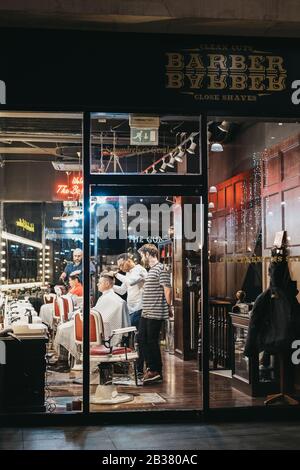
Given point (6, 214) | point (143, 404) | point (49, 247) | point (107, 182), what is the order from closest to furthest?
point (107, 182) < point (143, 404) < point (6, 214) < point (49, 247)

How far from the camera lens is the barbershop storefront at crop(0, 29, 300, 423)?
6055 mm

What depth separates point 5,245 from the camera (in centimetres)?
686

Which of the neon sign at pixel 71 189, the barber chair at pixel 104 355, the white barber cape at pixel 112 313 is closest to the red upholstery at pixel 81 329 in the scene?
the barber chair at pixel 104 355

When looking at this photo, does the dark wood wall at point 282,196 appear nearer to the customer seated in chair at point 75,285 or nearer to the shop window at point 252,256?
the shop window at point 252,256

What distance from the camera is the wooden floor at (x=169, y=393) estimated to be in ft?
21.5

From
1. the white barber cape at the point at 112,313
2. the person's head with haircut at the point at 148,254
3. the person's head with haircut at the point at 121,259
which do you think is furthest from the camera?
the person's head with haircut at the point at 148,254

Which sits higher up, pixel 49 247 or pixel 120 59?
pixel 120 59

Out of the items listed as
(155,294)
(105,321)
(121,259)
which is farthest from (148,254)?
(105,321)

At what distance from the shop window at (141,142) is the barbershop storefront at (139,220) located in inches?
0.7

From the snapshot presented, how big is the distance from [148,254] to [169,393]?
1693 millimetres

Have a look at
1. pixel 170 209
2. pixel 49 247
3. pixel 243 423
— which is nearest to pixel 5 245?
pixel 49 247

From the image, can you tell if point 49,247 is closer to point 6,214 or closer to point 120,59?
point 6,214
